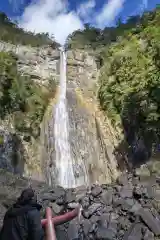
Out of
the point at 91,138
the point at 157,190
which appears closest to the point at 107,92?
the point at 91,138

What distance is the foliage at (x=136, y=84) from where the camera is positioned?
19.1m

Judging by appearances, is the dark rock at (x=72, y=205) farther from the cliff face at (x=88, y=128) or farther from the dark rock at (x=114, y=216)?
the cliff face at (x=88, y=128)

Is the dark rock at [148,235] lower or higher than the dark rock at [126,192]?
lower

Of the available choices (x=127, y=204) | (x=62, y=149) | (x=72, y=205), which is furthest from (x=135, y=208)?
(x=62, y=149)

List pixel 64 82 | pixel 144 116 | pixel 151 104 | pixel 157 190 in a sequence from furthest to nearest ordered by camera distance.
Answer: pixel 64 82
pixel 144 116
pixel 151 104
pixel 157 190

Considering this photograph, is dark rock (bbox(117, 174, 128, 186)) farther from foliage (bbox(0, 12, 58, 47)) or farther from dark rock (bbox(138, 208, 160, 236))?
foliage (bbox(0, 12, 58, 47))

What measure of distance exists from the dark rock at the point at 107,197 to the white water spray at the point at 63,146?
643 cm

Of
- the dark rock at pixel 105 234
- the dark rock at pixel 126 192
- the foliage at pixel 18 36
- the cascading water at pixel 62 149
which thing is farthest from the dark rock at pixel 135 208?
the foliage at pixel 18 36

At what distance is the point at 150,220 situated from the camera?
41.6 feet

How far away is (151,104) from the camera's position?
61.1 ft

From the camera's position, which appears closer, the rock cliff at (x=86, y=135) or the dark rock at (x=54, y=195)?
the dark rock at (x=54, y=195)

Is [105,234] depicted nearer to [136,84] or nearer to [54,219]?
[54,219]

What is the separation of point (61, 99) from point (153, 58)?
7.89 meters

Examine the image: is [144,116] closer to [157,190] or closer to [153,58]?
[153,58]
